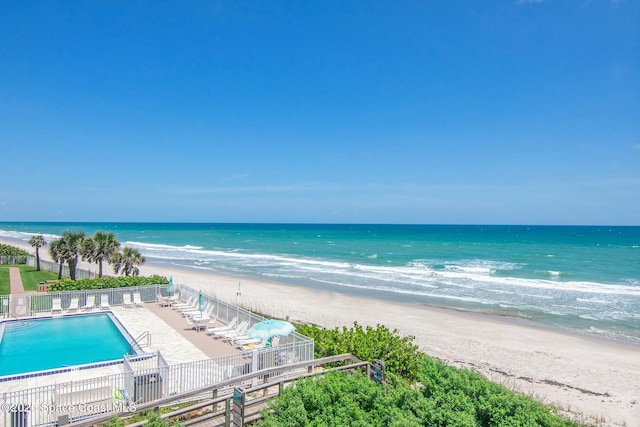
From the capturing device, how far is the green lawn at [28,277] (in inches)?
A: 989

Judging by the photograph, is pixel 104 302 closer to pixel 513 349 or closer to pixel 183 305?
pixel 183 305

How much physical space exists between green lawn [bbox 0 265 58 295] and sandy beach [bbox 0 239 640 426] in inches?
442

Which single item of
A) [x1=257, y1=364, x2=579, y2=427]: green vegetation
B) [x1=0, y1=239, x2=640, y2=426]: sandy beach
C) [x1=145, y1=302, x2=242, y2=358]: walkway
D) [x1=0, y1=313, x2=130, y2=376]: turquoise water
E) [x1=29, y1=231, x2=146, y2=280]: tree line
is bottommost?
[x1=0, y1=239, x2=640, y2=426]: sandy beach

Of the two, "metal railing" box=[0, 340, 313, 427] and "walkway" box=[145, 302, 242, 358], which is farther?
"walkway" box=[145, 302, 242, 358]

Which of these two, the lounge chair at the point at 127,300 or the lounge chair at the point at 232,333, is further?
the lounge chair at the point at 127,300

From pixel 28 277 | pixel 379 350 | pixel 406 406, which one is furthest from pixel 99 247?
pixel 406 406

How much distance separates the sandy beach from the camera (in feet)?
42.8

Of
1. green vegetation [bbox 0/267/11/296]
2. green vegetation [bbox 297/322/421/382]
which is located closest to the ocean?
green vegetation [bbox 297/322/421/382]

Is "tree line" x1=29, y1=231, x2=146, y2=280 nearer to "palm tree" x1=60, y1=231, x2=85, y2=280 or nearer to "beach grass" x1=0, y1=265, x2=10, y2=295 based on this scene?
"palm tree" x1=60, y1=231, x2=85, y2=280

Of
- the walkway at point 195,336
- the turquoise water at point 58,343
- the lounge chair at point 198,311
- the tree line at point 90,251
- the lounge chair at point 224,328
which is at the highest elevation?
the tree line at point 90,251

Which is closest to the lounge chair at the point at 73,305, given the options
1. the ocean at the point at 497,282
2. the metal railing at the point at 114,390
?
the metal railing at the point at 114,390

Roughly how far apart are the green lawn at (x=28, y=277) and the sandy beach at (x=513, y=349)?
11.2 metres

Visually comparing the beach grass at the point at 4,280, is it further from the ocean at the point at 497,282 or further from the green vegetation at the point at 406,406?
the green vegetation at the point at 406,406

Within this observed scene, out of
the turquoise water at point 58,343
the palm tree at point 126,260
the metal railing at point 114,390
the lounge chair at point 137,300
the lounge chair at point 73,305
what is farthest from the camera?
the palm tree at point 126,260
